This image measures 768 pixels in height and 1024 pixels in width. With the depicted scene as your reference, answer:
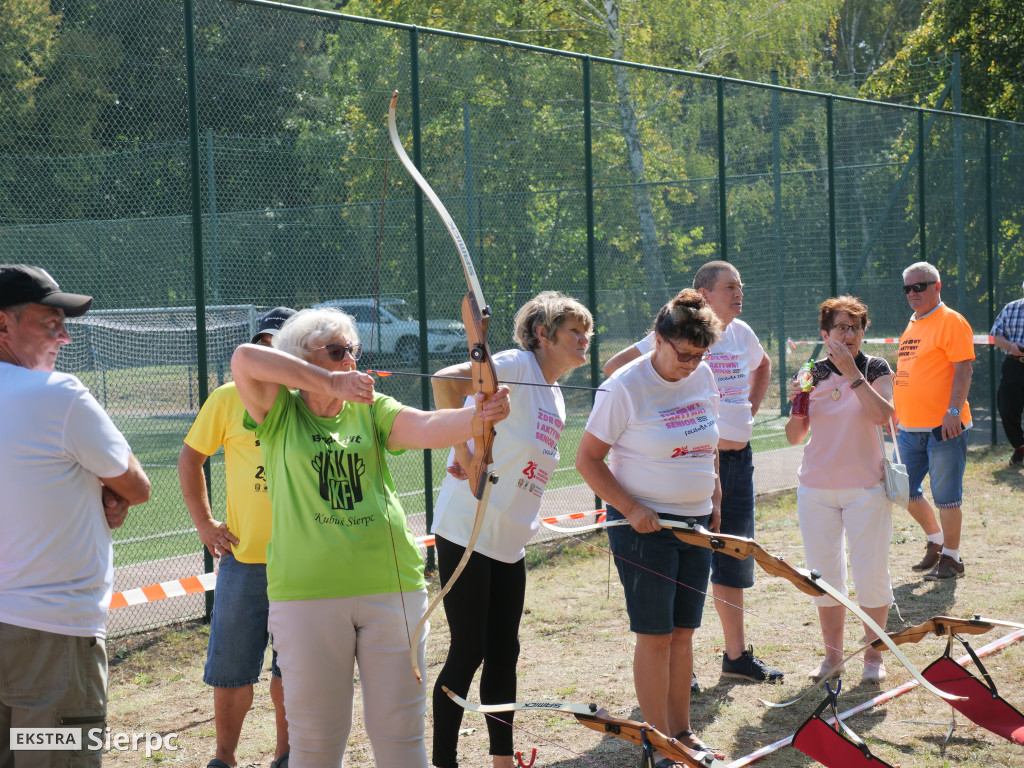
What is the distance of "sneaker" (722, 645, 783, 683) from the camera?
4.78 metres

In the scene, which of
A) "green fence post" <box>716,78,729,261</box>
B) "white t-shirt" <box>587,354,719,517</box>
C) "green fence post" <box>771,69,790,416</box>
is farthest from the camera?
"green fence post" <box>771,69,790,416</box>

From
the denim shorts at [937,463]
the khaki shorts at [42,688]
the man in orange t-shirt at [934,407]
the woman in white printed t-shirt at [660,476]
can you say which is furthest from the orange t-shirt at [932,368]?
the khaki shorts at [42,688]

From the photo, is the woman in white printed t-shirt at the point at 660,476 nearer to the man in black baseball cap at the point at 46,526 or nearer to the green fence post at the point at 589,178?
the man in black baseball cap at the point at 46,526

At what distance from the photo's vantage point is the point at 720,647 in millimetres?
5277

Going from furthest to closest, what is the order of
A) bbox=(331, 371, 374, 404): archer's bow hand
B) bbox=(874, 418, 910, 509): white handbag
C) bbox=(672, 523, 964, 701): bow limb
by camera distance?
bbox=(874, 418, 910, 509): white handbag < bbox=(672, 523, 964, 701): bow limb < bbox=(331, 371, 374, 404): archer's bow hand

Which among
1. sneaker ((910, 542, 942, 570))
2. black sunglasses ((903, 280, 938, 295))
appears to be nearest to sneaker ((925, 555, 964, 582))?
sneaker ((910, 542, 942, 570))

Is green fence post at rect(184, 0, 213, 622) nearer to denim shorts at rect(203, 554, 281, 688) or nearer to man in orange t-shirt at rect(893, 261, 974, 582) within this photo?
denim shorts at rect(203, 554, 281, 688)

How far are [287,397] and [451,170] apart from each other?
171 inches

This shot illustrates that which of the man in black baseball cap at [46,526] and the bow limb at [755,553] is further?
the bow limb at [755,553]

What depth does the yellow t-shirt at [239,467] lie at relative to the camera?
3625 mm

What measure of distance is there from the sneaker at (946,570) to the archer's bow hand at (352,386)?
198 inches

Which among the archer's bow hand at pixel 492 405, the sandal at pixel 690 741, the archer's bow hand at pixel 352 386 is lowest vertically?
the sandal at pixel 690 741

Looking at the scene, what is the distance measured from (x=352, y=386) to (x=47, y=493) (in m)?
0.80

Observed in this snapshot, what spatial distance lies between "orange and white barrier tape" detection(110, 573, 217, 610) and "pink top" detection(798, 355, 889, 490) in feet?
9.72
